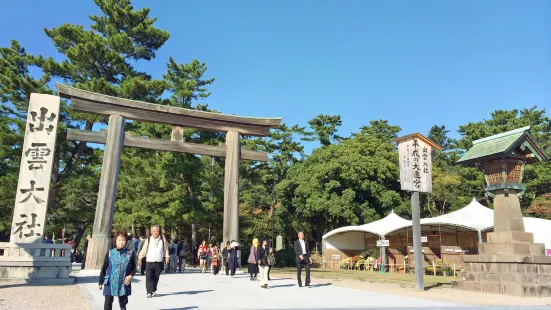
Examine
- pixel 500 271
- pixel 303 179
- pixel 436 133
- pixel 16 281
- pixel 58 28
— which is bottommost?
pixel 16 281

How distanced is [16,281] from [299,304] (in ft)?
25.6

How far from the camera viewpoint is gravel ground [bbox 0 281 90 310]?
6.68m

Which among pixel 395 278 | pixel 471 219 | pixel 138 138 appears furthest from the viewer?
pixel 471 219

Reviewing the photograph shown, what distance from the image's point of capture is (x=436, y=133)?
48719mm

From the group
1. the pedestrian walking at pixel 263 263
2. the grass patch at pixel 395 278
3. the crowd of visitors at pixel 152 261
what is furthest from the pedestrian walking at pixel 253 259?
the grass patch at pixel 395 278

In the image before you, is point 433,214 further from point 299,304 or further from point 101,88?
point 299,304

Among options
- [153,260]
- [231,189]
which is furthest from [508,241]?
[231,189]

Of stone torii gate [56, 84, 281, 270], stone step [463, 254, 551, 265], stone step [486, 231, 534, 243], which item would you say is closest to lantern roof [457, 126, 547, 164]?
stone step [486, 231, 534, 243]

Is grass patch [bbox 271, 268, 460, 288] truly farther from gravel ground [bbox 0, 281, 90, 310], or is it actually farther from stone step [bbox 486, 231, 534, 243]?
gravel ground [bbox 0, 281, 90, 310]

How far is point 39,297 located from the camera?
792 centimetres

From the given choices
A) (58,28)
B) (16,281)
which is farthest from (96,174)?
(16,281)

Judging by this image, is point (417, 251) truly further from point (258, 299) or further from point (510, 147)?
point (258, 299)

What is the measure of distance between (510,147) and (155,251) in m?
9.16

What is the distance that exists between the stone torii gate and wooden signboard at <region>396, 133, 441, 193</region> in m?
6.87
